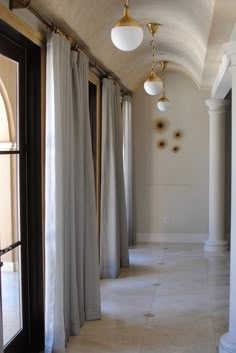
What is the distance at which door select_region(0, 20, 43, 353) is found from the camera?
3512 millimetres

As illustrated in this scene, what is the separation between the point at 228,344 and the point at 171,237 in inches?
219

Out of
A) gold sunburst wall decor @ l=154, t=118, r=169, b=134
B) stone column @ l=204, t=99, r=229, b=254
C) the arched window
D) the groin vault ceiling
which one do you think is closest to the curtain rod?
the groin vault ceiling

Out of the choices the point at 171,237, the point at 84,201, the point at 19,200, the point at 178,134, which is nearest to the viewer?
the point at 19,200

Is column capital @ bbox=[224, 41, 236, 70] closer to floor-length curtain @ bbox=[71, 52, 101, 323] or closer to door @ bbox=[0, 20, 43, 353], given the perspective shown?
floor-length curtain @ bbox=[71, 52, 101, 323]

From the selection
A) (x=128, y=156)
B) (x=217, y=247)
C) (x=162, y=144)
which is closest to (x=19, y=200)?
(x=128, y=156)

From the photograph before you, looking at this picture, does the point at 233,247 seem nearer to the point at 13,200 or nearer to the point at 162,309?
the point at 162,309

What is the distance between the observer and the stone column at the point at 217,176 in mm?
8297

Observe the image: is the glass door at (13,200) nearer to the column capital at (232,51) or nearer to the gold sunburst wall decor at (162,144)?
the column capital at (232,51)

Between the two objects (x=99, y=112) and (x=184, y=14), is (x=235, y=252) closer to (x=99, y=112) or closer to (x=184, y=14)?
(x=184, y=14)

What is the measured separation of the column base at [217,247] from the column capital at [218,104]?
223 centimetres

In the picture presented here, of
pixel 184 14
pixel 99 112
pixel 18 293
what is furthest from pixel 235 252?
pixel 99 112

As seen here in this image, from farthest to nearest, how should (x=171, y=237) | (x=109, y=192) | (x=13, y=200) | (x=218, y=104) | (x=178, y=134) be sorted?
(x=171, y=237)
(x=178, y=134)
(x=218, y=104)
(x=109, y=192)
(x=13, y=200)

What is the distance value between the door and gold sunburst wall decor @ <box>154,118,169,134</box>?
563cm

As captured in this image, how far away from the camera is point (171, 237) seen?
9.36 m
